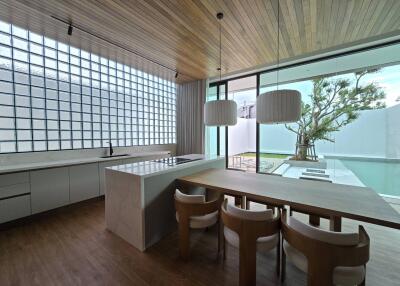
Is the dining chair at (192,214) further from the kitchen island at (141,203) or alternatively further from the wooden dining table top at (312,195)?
the kitchen island at (141,203)

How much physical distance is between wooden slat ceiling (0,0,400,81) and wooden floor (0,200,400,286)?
3037 mm

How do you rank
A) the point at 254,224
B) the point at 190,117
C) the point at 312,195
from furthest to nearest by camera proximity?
the point at 190,117, the point at 312,195, the point at 254,224

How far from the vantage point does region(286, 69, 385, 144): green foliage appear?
3500 mm

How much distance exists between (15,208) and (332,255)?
3.79 metres

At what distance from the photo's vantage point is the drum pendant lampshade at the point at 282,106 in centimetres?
168

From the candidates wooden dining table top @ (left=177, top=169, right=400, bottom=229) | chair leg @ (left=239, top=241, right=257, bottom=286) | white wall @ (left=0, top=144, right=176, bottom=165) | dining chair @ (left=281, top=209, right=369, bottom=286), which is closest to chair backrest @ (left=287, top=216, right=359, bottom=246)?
dining chair @ (left=281, top=209, right=369, bottom=286)

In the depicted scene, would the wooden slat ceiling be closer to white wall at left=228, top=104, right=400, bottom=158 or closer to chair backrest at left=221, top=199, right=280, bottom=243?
white wall at left=228, top=104, right=400, bottom=158

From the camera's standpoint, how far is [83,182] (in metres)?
3.21


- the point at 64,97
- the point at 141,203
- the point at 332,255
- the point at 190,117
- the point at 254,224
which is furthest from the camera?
the point at 190,117

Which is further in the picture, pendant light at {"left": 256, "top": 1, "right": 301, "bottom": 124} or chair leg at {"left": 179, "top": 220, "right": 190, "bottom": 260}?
chair leg at {"left": 179, "top": 220, "right": 190, "bottom": 260}

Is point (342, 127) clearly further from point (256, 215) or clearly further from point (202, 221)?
point (202, 221)

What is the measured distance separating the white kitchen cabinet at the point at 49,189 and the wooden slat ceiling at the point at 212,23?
2.31 m

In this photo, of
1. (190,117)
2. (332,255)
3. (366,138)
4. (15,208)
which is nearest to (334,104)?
(366,138)

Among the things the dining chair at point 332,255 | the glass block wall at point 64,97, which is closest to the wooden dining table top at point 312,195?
the dining chair at point 332,255
